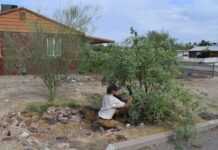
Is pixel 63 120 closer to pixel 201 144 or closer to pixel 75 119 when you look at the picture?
pixel 75 119

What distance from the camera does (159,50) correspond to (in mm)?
7082

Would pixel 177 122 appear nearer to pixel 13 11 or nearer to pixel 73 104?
pixel 73 104

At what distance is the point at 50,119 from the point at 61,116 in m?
0.29

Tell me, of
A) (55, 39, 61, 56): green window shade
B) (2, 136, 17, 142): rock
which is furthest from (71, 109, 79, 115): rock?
(2, 136, 17, 142): rock

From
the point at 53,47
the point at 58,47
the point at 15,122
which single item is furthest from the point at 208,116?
the point at 15,122

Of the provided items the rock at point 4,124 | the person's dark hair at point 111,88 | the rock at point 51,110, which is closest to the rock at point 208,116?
the person's dark hair at point 111,88

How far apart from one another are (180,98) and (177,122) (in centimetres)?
69

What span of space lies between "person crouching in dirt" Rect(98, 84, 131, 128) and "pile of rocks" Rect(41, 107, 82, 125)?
2.54ft

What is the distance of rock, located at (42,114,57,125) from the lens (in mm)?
7227

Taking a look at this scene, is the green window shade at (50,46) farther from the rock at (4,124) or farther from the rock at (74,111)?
the rock at (4,124)

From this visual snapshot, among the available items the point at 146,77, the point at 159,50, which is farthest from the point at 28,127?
the point at 159,50

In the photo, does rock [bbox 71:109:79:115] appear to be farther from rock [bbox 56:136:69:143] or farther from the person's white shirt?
rock [bbox 56:136:69:143]

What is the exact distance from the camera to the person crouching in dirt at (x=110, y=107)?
6.99 meters

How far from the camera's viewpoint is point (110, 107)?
7016mm
